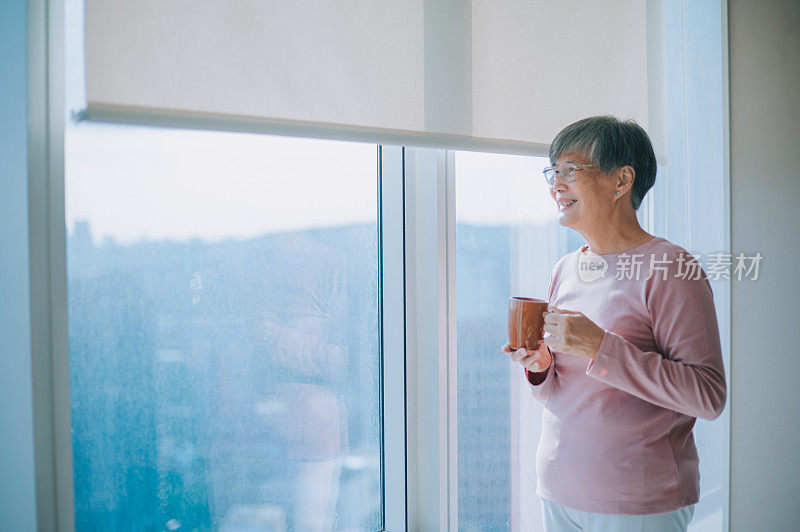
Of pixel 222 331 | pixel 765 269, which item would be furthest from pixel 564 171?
pixel 765 269

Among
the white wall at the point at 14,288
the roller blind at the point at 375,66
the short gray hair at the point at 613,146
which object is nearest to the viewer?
the white wall at the point at 14,288

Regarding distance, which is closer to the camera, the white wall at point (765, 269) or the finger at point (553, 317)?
the finger at point (553, 317)

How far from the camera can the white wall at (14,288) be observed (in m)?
0.94

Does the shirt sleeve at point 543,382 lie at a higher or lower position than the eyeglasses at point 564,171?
lower

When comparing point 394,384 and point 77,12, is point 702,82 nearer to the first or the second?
point 394,384

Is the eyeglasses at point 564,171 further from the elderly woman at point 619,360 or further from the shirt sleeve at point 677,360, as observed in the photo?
the shirt sleeve at point 677,360

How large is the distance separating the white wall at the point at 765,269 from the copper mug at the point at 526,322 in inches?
50.0

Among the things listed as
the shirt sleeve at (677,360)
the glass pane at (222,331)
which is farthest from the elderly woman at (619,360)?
the glass pane at (222,331)

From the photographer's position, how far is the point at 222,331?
1.24 m

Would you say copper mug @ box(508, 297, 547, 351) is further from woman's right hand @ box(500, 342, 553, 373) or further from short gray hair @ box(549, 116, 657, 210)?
short gray hair @ box(549, 116, 657, 210)

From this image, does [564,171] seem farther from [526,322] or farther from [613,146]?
[526,322]

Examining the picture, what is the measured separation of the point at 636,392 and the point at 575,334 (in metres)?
0.15

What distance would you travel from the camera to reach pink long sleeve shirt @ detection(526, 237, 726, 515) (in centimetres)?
105

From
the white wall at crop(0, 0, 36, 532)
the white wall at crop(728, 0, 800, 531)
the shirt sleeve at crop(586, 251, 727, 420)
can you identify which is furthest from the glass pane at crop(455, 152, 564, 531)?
the white wall at crop(0, 0, 36, 532)
